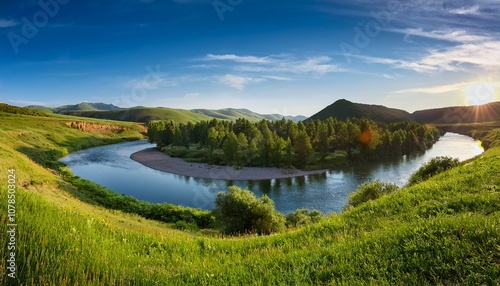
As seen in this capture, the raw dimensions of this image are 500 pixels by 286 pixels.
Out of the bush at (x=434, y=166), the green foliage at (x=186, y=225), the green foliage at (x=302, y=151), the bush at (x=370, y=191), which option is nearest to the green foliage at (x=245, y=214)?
the green foliage at (x=186, y=225)

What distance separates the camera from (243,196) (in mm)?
39000

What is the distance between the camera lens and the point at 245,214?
37.9m

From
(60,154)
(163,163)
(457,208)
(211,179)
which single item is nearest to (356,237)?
(457,208)

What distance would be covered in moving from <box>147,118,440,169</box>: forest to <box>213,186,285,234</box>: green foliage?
2576 inches

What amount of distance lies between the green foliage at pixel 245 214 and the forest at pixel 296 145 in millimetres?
65429

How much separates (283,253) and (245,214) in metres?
29.4

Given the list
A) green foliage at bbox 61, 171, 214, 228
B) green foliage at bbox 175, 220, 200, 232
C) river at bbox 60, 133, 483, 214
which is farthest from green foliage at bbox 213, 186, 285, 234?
river at bbox 60, 133, 483, 214

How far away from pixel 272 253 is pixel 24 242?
6764 mm

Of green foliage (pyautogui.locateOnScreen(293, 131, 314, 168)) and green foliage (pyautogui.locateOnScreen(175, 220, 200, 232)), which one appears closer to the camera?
green foliage (pyautogui.locateOnScreen(175, 220, 200, 232))

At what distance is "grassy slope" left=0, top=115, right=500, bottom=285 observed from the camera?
6.50m

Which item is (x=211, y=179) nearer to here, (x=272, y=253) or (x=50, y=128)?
(x=272, y=253)

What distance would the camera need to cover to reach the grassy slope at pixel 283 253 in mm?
6504

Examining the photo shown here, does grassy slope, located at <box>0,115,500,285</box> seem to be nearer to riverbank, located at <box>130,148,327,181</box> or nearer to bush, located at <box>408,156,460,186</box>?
bush, located at <box>408,156,460,186</box>

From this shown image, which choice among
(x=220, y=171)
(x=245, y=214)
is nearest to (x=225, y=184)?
(x=220, y=171)
